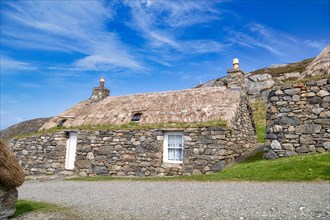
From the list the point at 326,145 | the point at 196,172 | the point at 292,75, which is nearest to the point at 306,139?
the point at 326,145

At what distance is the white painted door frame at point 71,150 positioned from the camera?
18.5 metres

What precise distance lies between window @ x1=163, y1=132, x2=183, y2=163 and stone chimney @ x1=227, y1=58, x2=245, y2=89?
17.7 ft

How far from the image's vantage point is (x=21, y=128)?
35.2m

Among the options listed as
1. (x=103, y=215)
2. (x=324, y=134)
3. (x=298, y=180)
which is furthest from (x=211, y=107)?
(x=103, y=215)

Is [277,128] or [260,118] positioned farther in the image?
[260,118]

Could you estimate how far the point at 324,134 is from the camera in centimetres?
1305

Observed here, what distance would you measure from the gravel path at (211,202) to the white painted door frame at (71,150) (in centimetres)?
838

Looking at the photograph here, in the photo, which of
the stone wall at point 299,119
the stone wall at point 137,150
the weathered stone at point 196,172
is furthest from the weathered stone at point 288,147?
the weathered stone at point 196,172

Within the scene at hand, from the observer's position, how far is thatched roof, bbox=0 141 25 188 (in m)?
6.46

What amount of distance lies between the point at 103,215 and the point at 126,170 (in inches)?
382

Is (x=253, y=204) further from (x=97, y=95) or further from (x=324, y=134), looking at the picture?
(x=97, y=95)

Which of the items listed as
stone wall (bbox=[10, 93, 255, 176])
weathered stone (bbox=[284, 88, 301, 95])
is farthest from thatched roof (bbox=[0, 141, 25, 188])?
weathered stone (bbox=[284, 88, 301, 95])

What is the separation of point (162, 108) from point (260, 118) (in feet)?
54.9

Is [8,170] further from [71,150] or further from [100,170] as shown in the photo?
[71,150]
